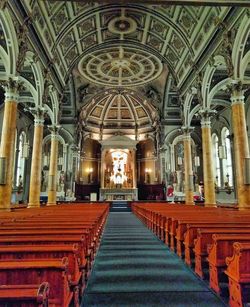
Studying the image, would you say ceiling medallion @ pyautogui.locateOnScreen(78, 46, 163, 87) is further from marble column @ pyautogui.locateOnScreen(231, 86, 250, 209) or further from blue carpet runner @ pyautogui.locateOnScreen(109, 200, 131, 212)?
blue carpet runner @ pyautogui.locateOnScreen(109, 200, 131, 212)

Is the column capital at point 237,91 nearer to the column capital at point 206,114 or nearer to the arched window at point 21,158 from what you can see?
the column capital at point 206,114

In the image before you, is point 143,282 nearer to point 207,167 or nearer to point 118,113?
point 207,167

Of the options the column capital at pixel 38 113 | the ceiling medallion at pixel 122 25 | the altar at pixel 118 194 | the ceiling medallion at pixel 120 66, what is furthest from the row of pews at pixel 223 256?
the altar at pixel 118 194

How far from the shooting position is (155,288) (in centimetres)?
370

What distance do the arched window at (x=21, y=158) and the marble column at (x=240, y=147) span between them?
54.9 ft

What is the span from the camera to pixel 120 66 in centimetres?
2228

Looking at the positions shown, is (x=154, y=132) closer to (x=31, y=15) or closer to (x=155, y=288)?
(x=31, y=15)

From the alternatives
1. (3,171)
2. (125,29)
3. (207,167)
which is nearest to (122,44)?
(125,29)

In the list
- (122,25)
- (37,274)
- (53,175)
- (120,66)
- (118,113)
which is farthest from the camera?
(118,113)

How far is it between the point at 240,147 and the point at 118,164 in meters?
20.1

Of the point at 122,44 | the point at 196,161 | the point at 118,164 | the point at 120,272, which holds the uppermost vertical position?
the point at 122,44

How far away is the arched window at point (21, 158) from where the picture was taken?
21.5m

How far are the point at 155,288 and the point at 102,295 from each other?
79 centimetres

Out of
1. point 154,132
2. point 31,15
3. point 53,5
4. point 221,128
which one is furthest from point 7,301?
point 154,132
